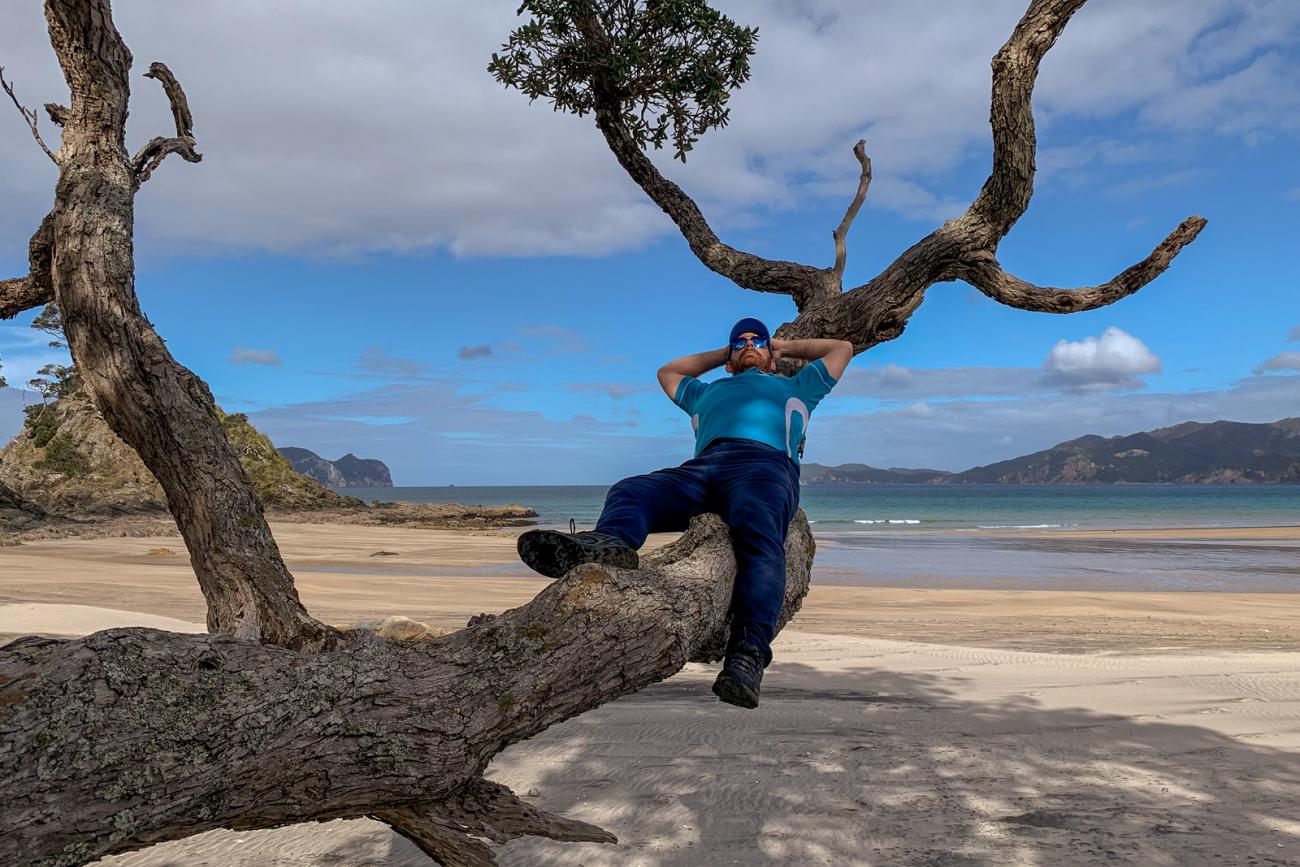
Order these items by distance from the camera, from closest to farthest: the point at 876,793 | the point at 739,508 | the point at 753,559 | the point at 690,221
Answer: the point at 753,559, the point at 739,508, the point at 876,793, the point at 690,221

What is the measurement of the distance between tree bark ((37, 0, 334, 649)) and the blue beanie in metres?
3.00

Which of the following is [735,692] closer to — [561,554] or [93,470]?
[561,554]

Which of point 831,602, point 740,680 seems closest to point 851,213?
point 740,680

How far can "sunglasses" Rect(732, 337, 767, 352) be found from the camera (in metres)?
4.81

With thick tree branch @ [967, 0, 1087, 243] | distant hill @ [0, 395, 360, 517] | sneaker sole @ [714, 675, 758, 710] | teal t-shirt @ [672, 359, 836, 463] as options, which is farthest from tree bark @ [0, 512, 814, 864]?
distant hill @ [0, 395, 360, 517]

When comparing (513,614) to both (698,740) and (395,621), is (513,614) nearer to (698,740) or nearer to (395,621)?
(698,740)

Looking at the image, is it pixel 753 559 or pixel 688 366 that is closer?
pixel 753 559

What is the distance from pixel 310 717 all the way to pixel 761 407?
2696 mm

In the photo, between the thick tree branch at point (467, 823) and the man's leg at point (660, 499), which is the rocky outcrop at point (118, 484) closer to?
the man's leg at point (660, 499)

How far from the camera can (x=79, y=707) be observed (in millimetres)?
1930

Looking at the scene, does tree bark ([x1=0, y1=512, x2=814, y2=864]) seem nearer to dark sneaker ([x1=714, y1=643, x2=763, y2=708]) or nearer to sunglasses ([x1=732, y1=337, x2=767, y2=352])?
dark sneaker ([x1=714, y1=643, x2=763, y2=708])

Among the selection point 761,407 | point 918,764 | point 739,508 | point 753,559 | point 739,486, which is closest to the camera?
point 753,559

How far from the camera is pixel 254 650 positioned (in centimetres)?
236

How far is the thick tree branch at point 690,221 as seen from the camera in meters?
6.45
